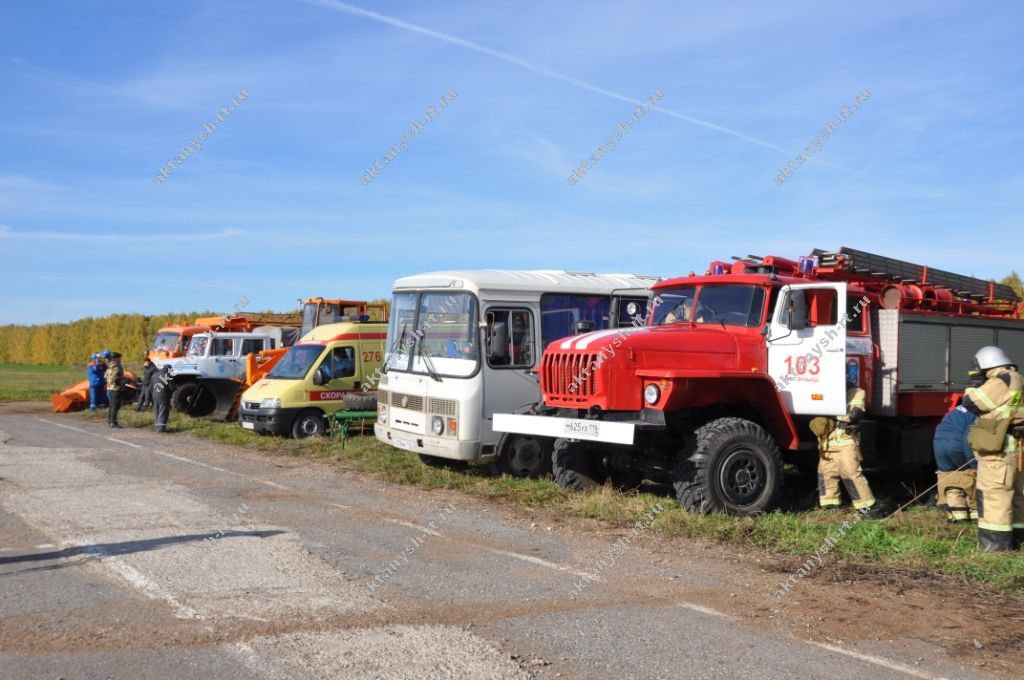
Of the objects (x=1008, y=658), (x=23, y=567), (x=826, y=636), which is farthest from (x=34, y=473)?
(x=1008, y=658)

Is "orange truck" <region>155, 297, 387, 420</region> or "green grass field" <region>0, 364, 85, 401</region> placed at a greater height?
"orange truck" <region>155, 297, 387, 420</region>

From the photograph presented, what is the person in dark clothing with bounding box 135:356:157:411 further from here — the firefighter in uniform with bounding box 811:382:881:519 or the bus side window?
the firefighter in uniform with bounding box 811:382:881:519

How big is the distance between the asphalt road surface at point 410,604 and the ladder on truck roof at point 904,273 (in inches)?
172

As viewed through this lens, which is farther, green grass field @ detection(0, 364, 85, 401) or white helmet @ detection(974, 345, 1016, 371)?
green grass field @ detection(0, 364, 85, 401)

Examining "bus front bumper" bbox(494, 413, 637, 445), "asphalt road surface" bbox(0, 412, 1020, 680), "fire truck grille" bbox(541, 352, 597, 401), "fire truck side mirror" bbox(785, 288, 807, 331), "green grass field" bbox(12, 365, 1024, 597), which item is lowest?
"asphalt road surface" bbox(0, 412, 1020, 680)

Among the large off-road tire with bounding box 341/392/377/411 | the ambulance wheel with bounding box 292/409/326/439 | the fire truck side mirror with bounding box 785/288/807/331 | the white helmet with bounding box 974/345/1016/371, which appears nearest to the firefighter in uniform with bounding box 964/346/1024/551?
the white helmet with bounding box 974/345/1016/371

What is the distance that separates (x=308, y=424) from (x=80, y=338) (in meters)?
53.4

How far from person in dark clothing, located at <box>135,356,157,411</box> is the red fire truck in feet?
50.4

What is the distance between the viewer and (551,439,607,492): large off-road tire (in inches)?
412

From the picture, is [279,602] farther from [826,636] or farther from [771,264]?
[771,264]

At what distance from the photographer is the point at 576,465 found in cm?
1048

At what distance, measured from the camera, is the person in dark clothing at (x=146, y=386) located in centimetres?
2273

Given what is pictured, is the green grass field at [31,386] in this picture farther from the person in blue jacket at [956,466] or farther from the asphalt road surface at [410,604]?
the person in blue jacket at [956,466]

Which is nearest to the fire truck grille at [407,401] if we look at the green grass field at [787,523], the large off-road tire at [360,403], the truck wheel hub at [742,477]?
the green grass field at [787,523]
